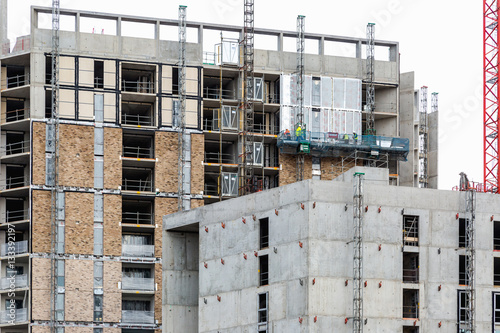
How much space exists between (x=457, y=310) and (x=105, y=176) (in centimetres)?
4473

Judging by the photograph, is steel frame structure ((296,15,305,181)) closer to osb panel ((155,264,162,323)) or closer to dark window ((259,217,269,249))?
osb panel ((155,264,162,323))

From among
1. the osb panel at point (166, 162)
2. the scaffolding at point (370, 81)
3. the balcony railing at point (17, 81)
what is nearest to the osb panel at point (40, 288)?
the osb panel at point (166, 162)

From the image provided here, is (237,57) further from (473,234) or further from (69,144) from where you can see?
(473,234)

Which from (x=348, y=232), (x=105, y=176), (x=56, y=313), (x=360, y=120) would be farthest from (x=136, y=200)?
(x=348, y=232)

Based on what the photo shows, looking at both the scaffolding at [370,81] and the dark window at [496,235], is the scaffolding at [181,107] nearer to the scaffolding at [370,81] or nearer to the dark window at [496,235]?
the scaffolding at [370,81]

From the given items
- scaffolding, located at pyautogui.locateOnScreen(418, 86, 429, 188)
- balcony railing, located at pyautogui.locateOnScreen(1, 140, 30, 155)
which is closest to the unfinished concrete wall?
balcony railing, located at pyautogui.locateOnScreen(1, 140, 30, 155)

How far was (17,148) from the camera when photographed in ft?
473

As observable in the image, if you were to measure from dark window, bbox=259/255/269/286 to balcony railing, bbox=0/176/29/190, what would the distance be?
122 feet

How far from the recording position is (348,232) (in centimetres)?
11106

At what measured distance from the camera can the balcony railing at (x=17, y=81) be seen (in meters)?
145

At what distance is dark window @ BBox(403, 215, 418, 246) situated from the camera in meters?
112

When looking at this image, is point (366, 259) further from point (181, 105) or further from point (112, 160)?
point (181, 105)

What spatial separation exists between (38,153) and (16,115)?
7.70m

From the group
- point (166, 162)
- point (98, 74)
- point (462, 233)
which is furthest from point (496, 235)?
point (98, 74)
